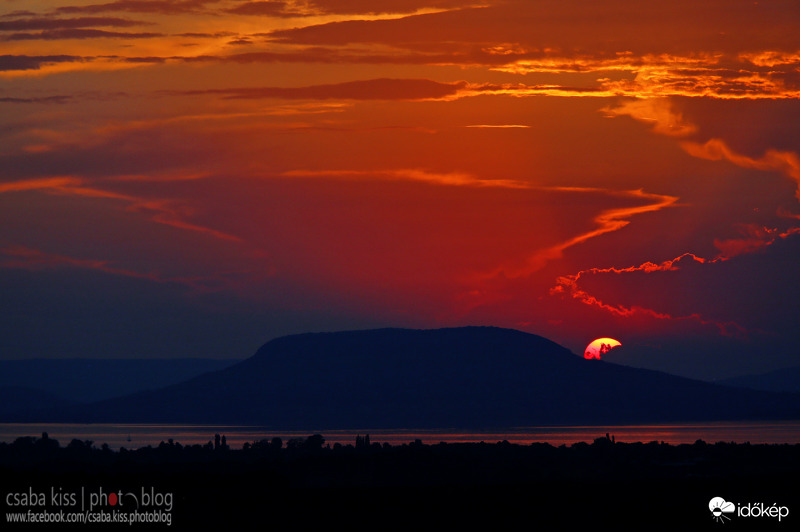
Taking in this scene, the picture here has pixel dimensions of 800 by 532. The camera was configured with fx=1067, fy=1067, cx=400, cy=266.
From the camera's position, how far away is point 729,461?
122562 millimetres

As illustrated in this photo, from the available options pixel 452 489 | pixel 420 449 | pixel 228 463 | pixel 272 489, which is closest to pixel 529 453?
pixel 420 449

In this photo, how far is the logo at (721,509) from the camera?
5619 cm

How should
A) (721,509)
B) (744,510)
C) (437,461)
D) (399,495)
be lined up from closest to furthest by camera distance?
1. (744,510)
2. (721,509)
3. (399,495)
4. (437,461)

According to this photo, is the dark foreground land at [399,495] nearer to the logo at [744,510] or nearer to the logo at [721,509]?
the logo at [744,510]

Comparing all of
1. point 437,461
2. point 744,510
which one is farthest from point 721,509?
A: point 437,461

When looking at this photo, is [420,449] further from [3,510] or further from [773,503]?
[3,510]

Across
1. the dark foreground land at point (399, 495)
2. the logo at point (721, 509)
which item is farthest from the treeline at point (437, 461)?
the logo at point (721, 509)

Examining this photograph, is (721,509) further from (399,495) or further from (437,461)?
(437,461)

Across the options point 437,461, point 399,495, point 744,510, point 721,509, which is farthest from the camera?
point 437,461

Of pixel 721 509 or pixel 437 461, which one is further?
pixel 437 461

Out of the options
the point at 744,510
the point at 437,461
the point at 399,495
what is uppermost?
the point at 437,461

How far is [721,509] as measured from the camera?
5834 cm

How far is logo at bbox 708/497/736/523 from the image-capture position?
184ft

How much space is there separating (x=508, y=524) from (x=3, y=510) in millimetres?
26194
